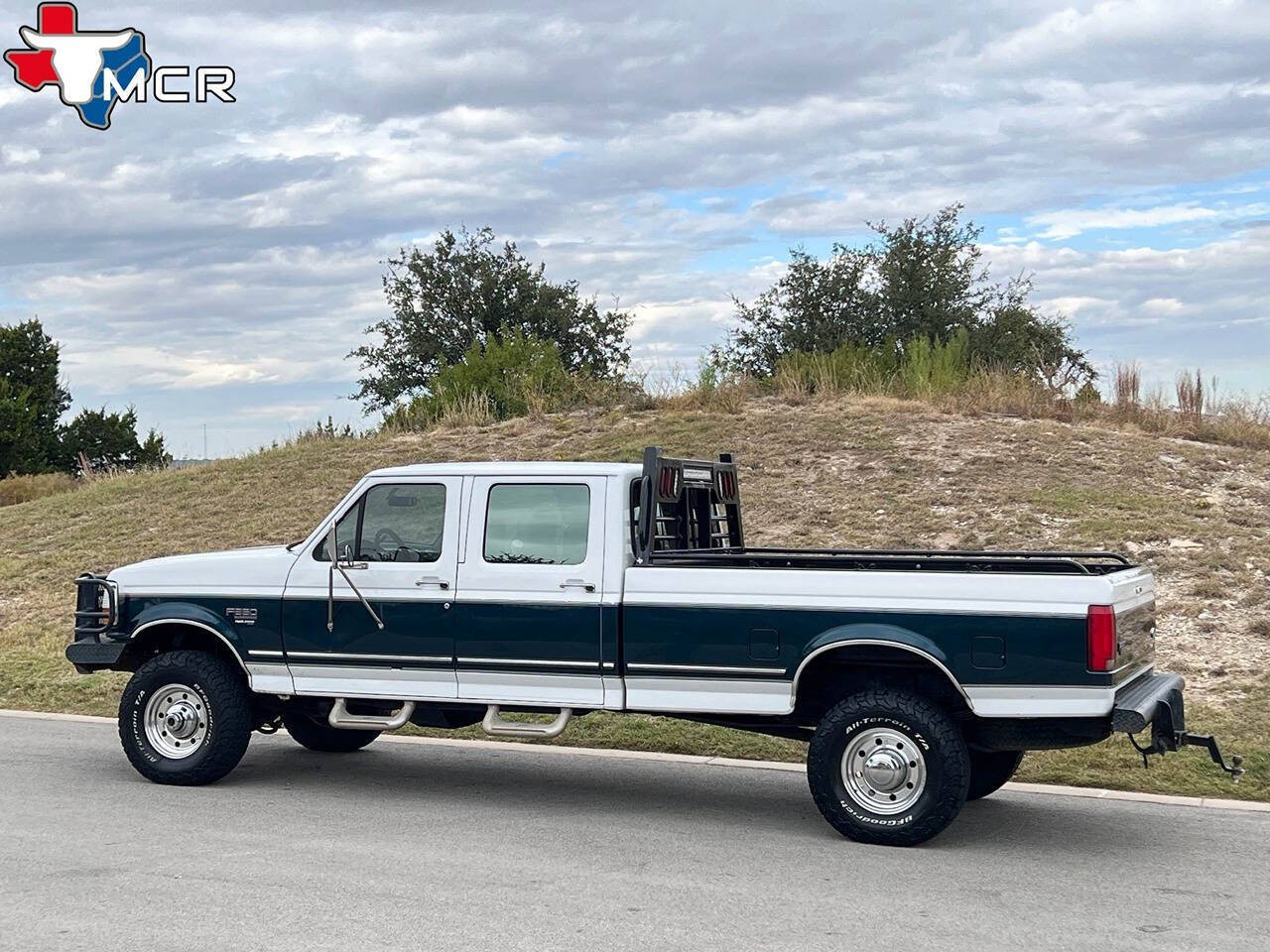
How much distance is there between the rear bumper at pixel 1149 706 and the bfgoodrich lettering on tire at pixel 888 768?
0.81 meters

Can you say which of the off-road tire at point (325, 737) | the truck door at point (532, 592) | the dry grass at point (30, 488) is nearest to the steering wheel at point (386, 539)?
the truck door at point (532, 592)

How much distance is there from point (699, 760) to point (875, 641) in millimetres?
3021

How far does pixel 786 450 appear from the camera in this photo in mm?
20797

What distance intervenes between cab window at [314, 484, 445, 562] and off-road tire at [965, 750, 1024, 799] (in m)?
3.55

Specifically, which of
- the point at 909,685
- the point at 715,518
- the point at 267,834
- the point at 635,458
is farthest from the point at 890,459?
the point at 267,834

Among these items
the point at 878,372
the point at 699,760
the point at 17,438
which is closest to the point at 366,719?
the point at 699,760

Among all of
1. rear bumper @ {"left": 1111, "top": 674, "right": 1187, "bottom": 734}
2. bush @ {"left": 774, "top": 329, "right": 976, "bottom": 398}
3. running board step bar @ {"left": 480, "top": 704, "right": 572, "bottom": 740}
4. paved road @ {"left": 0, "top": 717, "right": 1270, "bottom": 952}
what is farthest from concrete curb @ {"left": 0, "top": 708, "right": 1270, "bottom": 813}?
bush @ {"left": 774, "top": 329, "right": 976, "bottom": 398}

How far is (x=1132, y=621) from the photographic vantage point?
8070 millimetres

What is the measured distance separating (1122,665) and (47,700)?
9.62 m

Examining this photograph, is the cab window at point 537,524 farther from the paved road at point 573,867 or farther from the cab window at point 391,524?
the paved road at point 573,867

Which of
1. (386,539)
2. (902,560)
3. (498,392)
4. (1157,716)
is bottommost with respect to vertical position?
(1157,716)

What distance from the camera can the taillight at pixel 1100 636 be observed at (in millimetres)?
7535

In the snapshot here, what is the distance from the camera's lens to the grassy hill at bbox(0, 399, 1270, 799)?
37.6ft

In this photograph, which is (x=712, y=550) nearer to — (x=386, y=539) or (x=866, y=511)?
(x=386, y=539)
